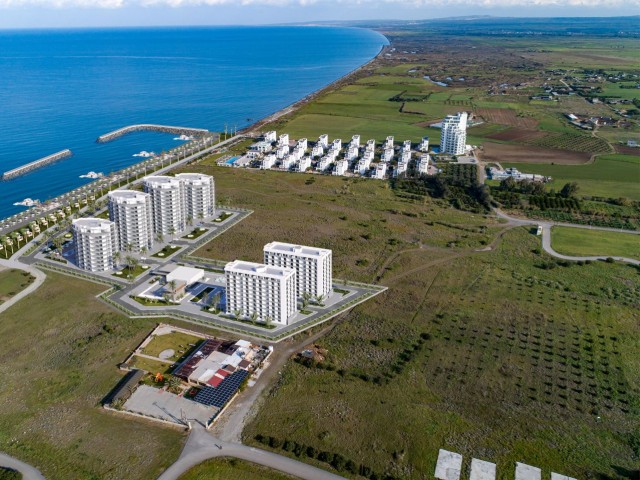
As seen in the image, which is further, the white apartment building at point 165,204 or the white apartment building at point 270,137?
the white apartment building at point 270,137

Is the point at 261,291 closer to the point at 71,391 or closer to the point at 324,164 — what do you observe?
the point at 71,391

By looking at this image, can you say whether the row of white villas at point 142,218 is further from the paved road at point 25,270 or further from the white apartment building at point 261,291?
the white apartment building at point 261,291

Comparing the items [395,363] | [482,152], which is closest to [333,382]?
[395,363]

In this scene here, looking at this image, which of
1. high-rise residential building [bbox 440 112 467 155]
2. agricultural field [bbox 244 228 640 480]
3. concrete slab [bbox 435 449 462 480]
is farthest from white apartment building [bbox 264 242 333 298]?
high-rise residential building [bbox 440 112 467 155]

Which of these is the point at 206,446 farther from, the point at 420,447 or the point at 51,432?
the point at 420,447

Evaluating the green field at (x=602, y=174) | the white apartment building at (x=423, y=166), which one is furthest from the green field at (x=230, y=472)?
the green field at (x=602, y=174)

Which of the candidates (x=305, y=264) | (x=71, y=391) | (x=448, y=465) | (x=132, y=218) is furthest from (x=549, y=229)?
(x=71, y=391)

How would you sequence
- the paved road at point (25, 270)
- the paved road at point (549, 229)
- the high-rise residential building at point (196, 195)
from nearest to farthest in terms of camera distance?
the paved road at point (25, 270) < the paved road at point (549, 229) < the high-rise residential building at point (196, 195)

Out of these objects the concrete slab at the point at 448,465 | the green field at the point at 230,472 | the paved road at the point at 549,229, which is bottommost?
the green field at the point at 230,472
